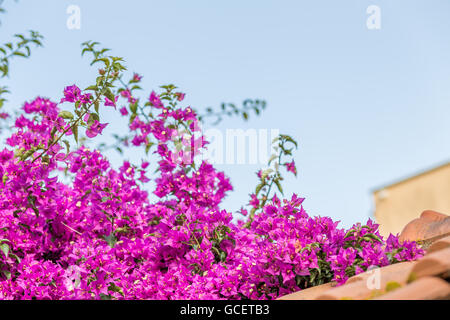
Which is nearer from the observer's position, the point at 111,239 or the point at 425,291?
the point at 425,291

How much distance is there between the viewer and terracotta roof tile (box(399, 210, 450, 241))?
2.35 meters

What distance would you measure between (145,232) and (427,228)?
1.55 meters

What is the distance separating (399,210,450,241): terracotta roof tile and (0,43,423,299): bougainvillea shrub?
43 centimetres

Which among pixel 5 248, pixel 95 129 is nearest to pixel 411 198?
pixel 95 129

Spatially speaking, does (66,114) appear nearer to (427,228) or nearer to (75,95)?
(75,95)

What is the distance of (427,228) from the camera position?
245 cm

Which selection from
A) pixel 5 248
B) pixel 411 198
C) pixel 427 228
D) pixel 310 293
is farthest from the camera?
pixel 411 198

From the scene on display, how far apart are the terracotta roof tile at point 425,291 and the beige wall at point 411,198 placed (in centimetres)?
657

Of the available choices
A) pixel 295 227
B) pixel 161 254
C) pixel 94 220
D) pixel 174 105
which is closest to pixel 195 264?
pixel 161 254

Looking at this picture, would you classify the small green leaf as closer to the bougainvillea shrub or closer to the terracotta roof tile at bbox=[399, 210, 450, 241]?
the bougainvillea shrub

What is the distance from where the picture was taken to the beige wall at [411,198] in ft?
26.0
